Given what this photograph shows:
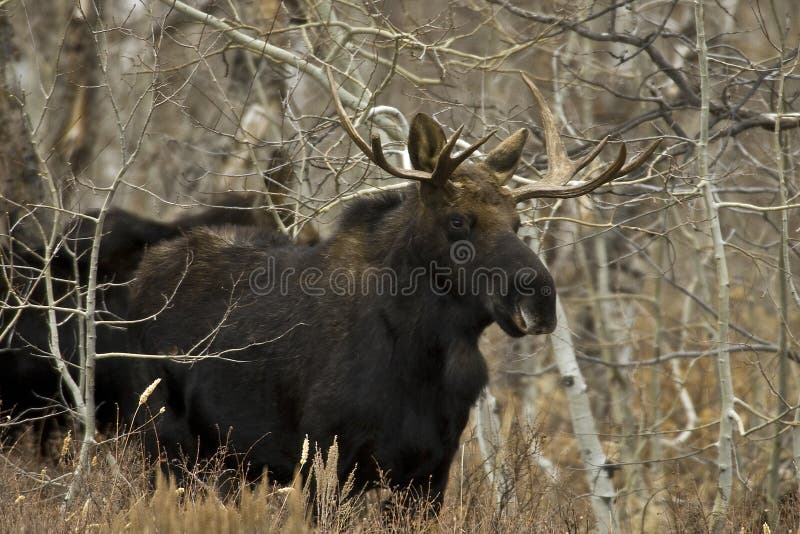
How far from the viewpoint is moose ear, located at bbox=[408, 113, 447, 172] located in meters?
5.95

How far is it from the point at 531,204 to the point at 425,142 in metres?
1.99

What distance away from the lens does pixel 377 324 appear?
6289 millimetres

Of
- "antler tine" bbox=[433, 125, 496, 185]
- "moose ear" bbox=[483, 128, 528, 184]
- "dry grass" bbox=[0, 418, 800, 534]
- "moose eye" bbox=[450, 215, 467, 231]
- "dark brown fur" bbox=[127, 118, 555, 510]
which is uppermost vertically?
"moose ear" bbox=[483, 128, 528, 184]

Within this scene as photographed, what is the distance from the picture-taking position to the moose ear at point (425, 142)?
19.5ft

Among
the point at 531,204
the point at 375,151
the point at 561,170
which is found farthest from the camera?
the point at 531,204

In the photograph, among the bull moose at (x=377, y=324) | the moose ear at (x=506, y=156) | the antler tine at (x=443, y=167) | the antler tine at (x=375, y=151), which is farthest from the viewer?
the moose ear at (x=506, y=156)

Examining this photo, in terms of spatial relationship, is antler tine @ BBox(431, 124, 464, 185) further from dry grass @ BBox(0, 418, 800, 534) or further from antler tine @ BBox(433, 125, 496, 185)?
dry grass @ BBox(0, 418, 800, 534)

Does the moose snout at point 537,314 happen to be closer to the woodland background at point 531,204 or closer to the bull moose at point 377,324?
the bull moose at point 377,324

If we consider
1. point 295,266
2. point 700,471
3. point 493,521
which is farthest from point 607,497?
point 700,471

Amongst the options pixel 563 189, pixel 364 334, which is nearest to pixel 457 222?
pixel 563 189

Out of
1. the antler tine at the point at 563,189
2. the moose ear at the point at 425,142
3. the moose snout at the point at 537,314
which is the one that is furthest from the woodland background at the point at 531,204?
the moose snout at the point at 537,314

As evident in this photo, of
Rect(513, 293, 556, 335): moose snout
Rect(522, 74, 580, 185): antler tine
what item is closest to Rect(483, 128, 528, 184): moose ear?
Rect(522, 74, 580, 185): antler tine

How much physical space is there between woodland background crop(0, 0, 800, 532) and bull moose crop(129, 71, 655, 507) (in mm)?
343

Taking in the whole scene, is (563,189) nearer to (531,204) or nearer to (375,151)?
(375,151)
